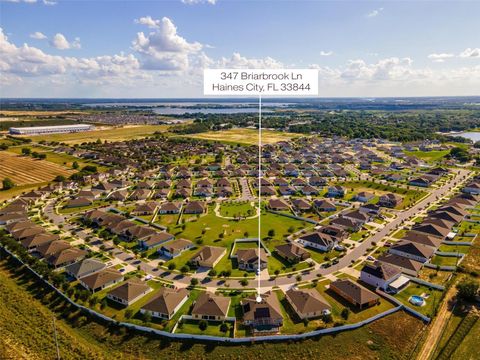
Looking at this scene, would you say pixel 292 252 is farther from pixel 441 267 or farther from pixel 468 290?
pixel 468 290

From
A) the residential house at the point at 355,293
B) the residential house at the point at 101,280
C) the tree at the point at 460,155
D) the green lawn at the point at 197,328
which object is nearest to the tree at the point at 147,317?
the green lawn at the point at 197,328

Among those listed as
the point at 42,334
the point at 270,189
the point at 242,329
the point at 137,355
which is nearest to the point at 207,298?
the point at 242,329

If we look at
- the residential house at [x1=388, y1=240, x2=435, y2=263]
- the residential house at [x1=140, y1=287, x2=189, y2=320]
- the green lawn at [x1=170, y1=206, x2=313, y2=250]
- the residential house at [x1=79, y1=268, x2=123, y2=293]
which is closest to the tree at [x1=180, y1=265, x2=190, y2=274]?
the residential house at [x1=140, y1=287, x2=189, y2=320]

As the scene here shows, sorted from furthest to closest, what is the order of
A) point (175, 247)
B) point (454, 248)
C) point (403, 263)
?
point (454, 248), point (175, 247), point (403, 263)

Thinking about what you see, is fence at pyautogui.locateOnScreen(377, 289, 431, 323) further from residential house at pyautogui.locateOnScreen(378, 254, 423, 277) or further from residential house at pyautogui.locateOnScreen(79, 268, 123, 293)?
residential house at pyautogui.locateOnScreen(79, 268, 123, 293)

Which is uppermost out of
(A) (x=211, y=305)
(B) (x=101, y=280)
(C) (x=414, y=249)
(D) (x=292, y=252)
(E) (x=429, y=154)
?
(E) (x=429, y=154)

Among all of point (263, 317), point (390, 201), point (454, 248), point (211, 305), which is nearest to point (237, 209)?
point (390, 201)

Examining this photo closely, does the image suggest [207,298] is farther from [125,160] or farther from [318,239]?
[125,160]
